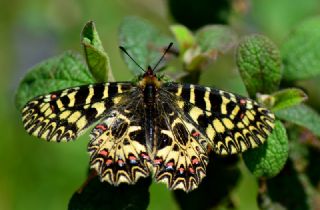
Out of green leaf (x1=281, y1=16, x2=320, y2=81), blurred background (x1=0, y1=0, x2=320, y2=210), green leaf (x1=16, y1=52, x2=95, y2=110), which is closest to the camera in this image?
green leaf (x1=16, y1=52, x2=95, y2=110)

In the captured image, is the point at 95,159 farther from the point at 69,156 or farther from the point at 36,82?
the point at 69,156

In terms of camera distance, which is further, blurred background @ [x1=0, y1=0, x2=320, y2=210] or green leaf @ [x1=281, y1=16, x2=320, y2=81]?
blurred background @ [x1=0, y1=0, x2=320, y2=210]

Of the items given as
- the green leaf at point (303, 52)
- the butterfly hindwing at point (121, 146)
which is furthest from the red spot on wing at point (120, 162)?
the green leaf at point (303, 52)

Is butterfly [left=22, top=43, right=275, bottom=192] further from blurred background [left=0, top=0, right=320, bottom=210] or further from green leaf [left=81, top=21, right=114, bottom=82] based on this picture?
blurred background [left=0, top=0, right=320, bottom=210]

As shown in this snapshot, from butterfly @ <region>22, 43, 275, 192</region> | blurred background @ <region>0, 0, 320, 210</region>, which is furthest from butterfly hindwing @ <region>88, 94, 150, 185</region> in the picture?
blurred background @ <region>0, 0, 320, 210</region>

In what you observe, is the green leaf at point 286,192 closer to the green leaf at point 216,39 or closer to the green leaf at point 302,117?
the green leaf at point 302,117

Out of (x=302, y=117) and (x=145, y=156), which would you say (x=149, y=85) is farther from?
(x=302, y=117)

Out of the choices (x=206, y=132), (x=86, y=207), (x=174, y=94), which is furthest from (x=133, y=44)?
(x=86, y=207)

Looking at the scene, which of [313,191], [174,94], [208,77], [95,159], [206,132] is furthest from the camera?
[208,77]
